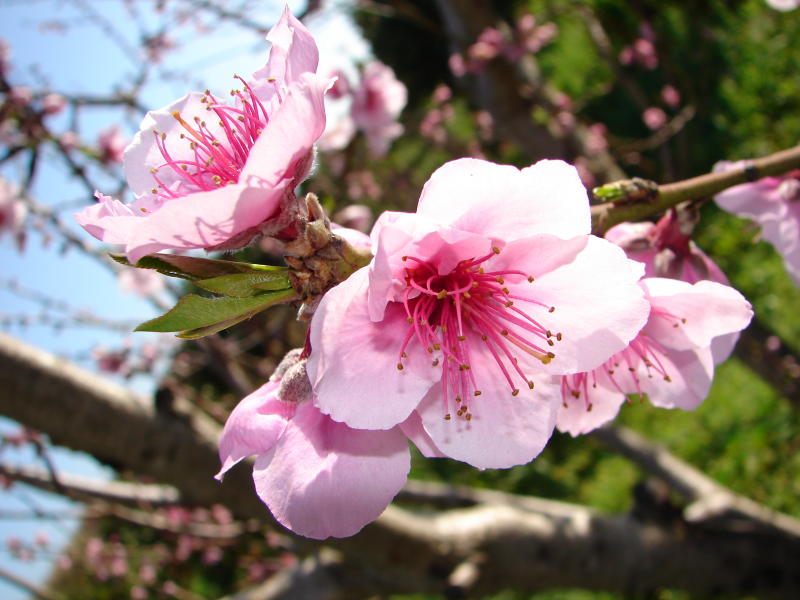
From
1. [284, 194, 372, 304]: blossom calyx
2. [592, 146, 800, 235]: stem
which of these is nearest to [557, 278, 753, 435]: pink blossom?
[592, 146, 800, 235]: stem

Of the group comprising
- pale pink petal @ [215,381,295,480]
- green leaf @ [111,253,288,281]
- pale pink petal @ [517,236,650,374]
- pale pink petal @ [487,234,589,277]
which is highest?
green leaf @ [111,253,288,281]

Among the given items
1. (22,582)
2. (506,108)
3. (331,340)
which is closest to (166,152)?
(331,340)

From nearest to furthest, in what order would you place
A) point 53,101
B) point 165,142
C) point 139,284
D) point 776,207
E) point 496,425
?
point 496,425 → point 165,142 → point 776,207 → point 53,101 → point 139,284

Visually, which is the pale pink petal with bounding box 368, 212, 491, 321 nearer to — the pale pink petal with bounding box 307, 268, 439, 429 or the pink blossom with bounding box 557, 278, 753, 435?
the pale pink petal with bounding box 307, 268, 439, 429

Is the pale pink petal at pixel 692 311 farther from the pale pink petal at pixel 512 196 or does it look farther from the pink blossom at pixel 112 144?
the pink blossom at pixel 112 144

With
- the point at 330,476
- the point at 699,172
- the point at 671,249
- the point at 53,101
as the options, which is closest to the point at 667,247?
the point at 671,249

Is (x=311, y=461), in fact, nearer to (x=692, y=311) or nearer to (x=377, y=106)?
(x=692, y=311)
